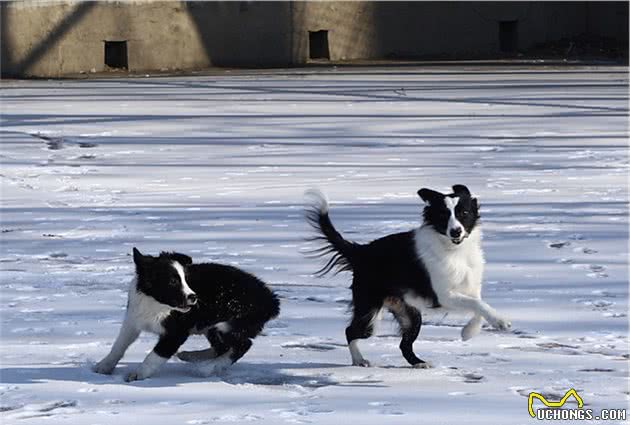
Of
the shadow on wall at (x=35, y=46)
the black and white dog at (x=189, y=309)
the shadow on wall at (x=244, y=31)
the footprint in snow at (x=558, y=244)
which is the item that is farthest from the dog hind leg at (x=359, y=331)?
the shadow on wall at (x=244, y=31)

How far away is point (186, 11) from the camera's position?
2470 cm

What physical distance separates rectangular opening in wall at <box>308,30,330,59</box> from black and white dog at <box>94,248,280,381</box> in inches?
826

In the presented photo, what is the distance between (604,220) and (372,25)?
1765 centimetres

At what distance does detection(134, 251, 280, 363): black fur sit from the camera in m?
5.57

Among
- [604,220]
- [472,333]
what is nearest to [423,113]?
[604,220]

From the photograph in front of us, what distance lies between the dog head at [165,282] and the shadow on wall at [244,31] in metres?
19.5

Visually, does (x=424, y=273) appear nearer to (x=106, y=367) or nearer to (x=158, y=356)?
(x=158, y=356)

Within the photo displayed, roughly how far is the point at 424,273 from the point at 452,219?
0.25 metres

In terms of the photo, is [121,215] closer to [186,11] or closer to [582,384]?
[582,384]

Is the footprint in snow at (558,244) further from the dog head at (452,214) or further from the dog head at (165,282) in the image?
the dog head at (165,282)

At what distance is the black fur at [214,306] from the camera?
5570 mm

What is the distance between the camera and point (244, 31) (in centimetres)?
2528

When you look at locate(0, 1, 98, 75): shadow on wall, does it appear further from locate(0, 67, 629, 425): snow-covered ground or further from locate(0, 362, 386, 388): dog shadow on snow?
locate(0, 362, 386, 388): dog shadow on snow

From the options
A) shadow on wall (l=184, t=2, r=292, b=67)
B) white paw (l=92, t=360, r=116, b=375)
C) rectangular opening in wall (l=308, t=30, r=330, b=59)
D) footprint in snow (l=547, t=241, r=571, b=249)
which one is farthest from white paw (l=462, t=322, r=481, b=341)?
rectangular opening in wall (l=308, t=30, r=330, b=59)
